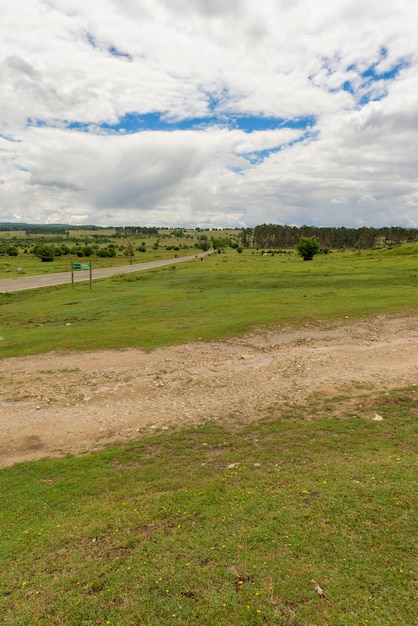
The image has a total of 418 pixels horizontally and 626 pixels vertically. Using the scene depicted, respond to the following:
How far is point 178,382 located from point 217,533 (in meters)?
9.52

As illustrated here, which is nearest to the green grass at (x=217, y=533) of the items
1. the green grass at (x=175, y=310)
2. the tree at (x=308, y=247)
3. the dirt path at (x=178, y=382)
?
the dirt path at (x=178, y=382)

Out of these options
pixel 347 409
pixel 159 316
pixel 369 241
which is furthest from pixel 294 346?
pixel 369 241

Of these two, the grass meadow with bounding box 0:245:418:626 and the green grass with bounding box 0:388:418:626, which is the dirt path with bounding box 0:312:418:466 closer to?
the grass meadow with bounding box 0:245:418:626

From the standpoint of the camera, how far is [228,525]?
7.07 metres

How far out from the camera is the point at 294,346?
21266 millimetres

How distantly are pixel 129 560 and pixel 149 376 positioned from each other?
1098 cm

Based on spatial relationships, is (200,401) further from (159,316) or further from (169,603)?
(159,316)

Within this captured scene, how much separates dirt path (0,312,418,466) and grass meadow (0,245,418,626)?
124 cm

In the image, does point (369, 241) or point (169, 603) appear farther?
point (369, 241)

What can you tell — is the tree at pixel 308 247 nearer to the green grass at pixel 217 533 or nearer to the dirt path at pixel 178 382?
the dirt path at pixel 178 382

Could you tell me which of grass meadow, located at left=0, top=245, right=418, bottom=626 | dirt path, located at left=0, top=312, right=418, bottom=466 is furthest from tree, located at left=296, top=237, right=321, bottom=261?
grass meadow, located at left=0, top=245, right=418, bottom=626

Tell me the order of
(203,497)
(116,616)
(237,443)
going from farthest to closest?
1. (237,443)
2. (203,497)
3. (116,616)

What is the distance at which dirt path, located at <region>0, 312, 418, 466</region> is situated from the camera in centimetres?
1233

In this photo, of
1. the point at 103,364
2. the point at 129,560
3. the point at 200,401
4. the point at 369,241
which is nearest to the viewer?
the point at 129,560
